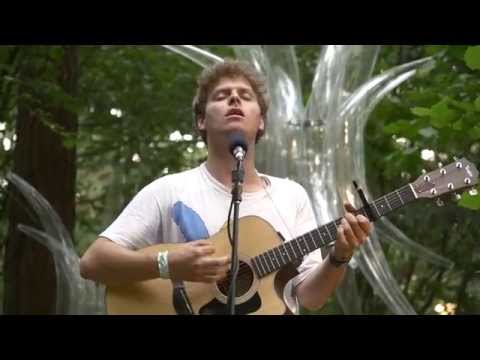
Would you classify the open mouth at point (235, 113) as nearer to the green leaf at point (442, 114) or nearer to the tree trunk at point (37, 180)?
the green leaf at point (442, 114)

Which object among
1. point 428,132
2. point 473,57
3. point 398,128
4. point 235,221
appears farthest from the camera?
point 398,128

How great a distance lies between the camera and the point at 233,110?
2668 mm

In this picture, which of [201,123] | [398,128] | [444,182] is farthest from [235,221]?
[398,128]

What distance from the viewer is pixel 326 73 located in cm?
540

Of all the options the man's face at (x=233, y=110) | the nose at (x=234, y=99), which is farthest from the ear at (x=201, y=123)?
the nose at (x=234, y=99)

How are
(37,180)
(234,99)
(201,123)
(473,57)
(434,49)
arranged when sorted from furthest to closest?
(37,180) < (434,49) < (473,57) < (201,123) < (234,99)

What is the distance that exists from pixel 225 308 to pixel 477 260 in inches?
169

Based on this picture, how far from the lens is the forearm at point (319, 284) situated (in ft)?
8.36

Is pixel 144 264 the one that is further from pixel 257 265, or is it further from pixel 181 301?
pixel 257 265

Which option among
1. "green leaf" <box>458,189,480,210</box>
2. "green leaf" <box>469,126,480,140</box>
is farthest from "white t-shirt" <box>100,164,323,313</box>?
"green leaf" <box>469,126,480,140</box>

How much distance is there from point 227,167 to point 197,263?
38 cm
